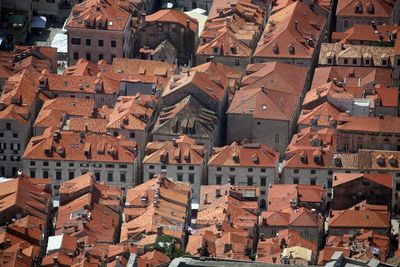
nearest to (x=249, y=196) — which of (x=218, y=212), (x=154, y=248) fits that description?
(x=218, y=212)

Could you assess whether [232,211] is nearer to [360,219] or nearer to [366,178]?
[360,219]

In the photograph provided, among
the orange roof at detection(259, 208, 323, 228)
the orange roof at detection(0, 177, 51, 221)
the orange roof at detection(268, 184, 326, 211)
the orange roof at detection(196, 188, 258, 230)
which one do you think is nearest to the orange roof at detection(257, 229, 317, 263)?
the orange roof at detection(259, 208, 323, 228)

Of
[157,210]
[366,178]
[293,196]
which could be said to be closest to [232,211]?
[293,196]

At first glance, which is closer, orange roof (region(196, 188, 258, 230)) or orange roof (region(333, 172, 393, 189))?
orange roof (region(196, 188, 258, 230))

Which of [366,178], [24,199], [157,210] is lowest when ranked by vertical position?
[24,199]

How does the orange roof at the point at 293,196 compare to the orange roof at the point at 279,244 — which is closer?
the orange roof at the point at 279,244

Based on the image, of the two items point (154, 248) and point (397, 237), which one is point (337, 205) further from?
point (154, 248)

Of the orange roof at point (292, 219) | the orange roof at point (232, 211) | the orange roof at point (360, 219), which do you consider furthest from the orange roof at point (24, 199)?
the orange roof at point (360, 219)

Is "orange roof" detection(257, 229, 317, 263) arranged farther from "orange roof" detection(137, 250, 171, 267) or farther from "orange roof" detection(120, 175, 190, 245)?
"orange roof" detection(137, 250, 171, 267)

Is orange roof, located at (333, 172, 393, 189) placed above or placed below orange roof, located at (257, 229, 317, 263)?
above

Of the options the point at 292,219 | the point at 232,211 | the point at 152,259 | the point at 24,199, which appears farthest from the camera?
the point at 24,199

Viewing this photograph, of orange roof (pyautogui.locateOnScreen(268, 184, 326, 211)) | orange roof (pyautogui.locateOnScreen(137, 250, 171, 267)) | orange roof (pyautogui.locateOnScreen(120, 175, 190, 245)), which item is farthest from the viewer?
orange roof (pyautogui.locateOnScreen(268, 184, 326, 211))

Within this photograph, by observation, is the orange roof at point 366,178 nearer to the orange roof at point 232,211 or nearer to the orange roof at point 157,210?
the orange roof at point 232,211
